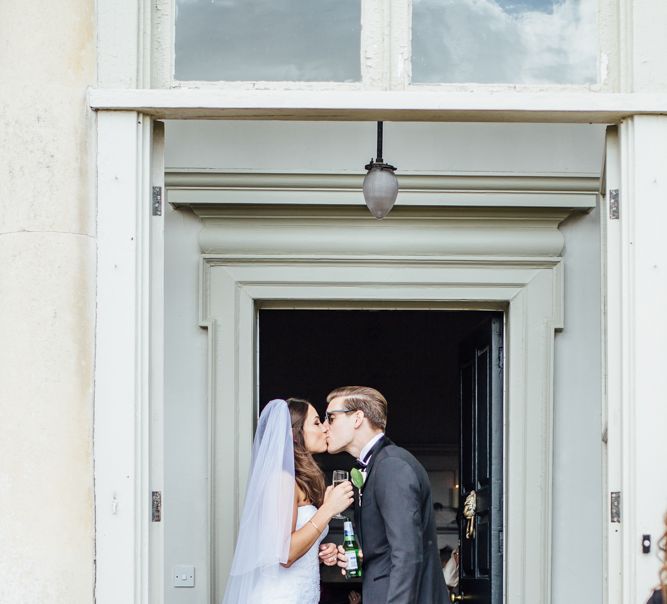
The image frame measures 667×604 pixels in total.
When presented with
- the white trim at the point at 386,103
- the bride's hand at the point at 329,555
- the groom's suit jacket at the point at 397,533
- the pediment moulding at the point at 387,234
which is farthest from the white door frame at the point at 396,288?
the white trim at the point at 386,103

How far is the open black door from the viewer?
284 inches

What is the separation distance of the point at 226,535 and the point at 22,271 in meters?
2.20

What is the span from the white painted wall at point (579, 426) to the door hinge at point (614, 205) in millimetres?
1500

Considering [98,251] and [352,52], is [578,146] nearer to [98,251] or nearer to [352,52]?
[352,52]

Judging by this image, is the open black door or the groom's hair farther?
the open black door

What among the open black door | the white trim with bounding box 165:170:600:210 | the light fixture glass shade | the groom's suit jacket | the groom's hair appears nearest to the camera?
the groom's suit jacket

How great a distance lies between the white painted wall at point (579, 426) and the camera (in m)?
6.88

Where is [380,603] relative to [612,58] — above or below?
below

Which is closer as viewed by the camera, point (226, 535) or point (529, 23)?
point (529, 23)

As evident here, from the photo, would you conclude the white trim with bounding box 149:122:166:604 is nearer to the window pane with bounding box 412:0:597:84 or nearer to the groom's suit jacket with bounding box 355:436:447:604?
the groom's suit jacket with bounding box 355:436:447:604

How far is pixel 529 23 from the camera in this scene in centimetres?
591

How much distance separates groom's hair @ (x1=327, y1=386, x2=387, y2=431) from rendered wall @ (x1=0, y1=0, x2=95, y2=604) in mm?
1543

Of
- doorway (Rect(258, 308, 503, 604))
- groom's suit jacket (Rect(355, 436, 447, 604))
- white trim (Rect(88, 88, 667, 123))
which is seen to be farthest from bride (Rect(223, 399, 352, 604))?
doorway (Rect(258, 308, 503, 604))

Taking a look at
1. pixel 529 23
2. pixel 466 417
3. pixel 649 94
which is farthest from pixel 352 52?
pixel 466 417
